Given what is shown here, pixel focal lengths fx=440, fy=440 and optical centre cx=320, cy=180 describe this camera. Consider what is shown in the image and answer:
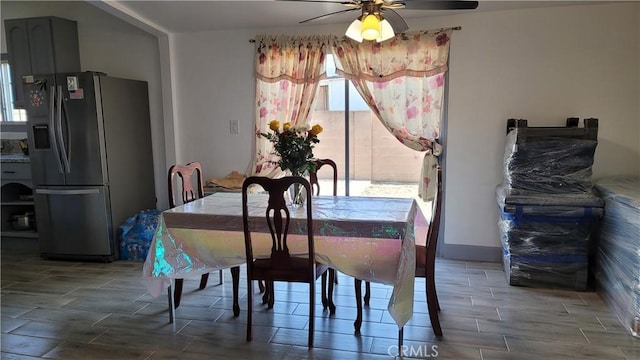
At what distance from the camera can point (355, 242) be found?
2588mm

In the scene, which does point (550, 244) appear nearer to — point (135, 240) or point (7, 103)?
point (135, 240)

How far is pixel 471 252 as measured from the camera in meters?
4.07

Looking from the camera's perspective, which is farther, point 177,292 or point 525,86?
point 525,86

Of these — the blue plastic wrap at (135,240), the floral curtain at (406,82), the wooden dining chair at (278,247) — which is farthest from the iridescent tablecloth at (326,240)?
the blue plastic wrap at (135,240)

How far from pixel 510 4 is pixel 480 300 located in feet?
7.79

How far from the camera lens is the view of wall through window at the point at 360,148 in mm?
4289

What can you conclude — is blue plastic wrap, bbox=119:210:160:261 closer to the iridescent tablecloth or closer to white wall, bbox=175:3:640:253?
the iridescent tablecloth

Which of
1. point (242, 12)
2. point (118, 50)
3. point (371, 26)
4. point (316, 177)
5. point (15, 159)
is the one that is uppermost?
point (242, 12)

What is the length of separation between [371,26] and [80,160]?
3080 millimetres

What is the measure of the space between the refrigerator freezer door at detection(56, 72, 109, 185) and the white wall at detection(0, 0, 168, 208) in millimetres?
745

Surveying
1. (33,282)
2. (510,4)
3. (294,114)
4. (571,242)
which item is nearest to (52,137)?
(33,282)

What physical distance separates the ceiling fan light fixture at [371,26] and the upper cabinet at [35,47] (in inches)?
143

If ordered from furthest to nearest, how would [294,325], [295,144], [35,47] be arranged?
[35,47] → [294,325] → [295,144]

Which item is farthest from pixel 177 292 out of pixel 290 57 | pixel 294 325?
pixel 290 57
